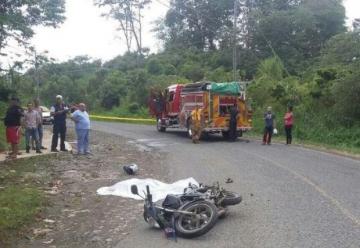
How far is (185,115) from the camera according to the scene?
990 inches

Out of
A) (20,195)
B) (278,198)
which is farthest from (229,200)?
(20,195)

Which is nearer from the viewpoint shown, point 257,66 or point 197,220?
point 197,220

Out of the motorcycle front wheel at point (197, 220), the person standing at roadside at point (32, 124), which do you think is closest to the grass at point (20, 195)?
the person standing at roadside at point (32, 124)

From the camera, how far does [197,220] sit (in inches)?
287

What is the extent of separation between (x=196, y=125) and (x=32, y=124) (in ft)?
26.4

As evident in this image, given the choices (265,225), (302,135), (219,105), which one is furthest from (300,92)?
(265,225)

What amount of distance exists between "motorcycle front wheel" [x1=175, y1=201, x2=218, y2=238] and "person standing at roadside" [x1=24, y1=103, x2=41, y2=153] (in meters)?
10.7

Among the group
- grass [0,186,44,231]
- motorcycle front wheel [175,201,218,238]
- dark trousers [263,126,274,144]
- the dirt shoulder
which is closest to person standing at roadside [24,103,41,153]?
the dirt shoulder

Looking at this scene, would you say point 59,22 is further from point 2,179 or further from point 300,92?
point 2,179

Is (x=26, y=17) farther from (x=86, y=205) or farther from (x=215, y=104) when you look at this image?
(x=86, y=205)

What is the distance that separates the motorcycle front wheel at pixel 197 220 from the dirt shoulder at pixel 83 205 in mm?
881

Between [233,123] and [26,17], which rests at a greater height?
[26,17]

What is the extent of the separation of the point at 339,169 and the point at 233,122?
9569 mm

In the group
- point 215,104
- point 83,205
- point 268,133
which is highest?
point 215,104
